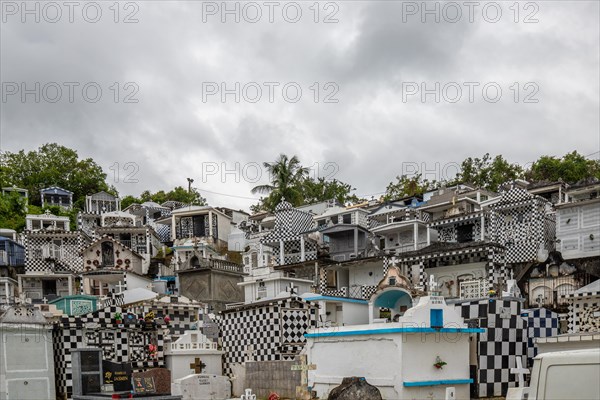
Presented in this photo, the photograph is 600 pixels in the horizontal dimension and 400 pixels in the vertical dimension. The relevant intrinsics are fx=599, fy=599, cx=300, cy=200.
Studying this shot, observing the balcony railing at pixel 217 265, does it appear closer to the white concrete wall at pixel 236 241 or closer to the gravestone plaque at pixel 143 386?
the white concrete wall at pixel 236 241

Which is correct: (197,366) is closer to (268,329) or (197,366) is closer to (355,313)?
(268,329)

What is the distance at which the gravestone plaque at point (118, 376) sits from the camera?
715 inches

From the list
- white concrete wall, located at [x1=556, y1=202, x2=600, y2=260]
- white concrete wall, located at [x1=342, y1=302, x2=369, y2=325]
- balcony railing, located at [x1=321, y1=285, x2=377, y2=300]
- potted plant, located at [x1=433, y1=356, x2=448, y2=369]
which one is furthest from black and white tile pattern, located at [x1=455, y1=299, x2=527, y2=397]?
white concrete wall, located at [x1=556, y1=202, x2=600, y2=260]

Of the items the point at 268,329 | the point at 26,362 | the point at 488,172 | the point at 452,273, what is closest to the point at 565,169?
the point at 488,172

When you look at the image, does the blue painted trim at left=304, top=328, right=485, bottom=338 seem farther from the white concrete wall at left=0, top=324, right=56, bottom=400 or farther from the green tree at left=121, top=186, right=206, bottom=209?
the green tree at left=121, top=186, right=206, bottom=209

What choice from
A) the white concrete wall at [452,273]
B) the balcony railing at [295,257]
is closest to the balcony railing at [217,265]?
the balcony railing at [295,257]

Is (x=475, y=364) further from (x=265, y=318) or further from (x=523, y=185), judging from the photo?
(x=523, y=185)

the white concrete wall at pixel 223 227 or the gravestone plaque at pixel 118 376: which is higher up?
the white concrete wall at pixel 223 227

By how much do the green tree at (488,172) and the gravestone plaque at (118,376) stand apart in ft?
147

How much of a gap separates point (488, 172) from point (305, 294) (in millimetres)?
35760

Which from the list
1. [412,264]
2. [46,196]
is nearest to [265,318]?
[412,264]

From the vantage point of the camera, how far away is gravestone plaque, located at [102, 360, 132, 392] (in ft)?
59.6

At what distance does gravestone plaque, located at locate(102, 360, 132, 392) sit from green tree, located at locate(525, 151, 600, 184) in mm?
44454

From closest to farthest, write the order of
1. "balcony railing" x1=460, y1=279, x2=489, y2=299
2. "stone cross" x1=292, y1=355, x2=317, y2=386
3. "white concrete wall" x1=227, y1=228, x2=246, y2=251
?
"stone cross" x1=292, y1=355, x2=317, y2=386 < "balcony railing" x1=460, y1=279, x2=489, y2=299 < "white concrete wall" x1=227, y1=228, x2=246, y2=251
